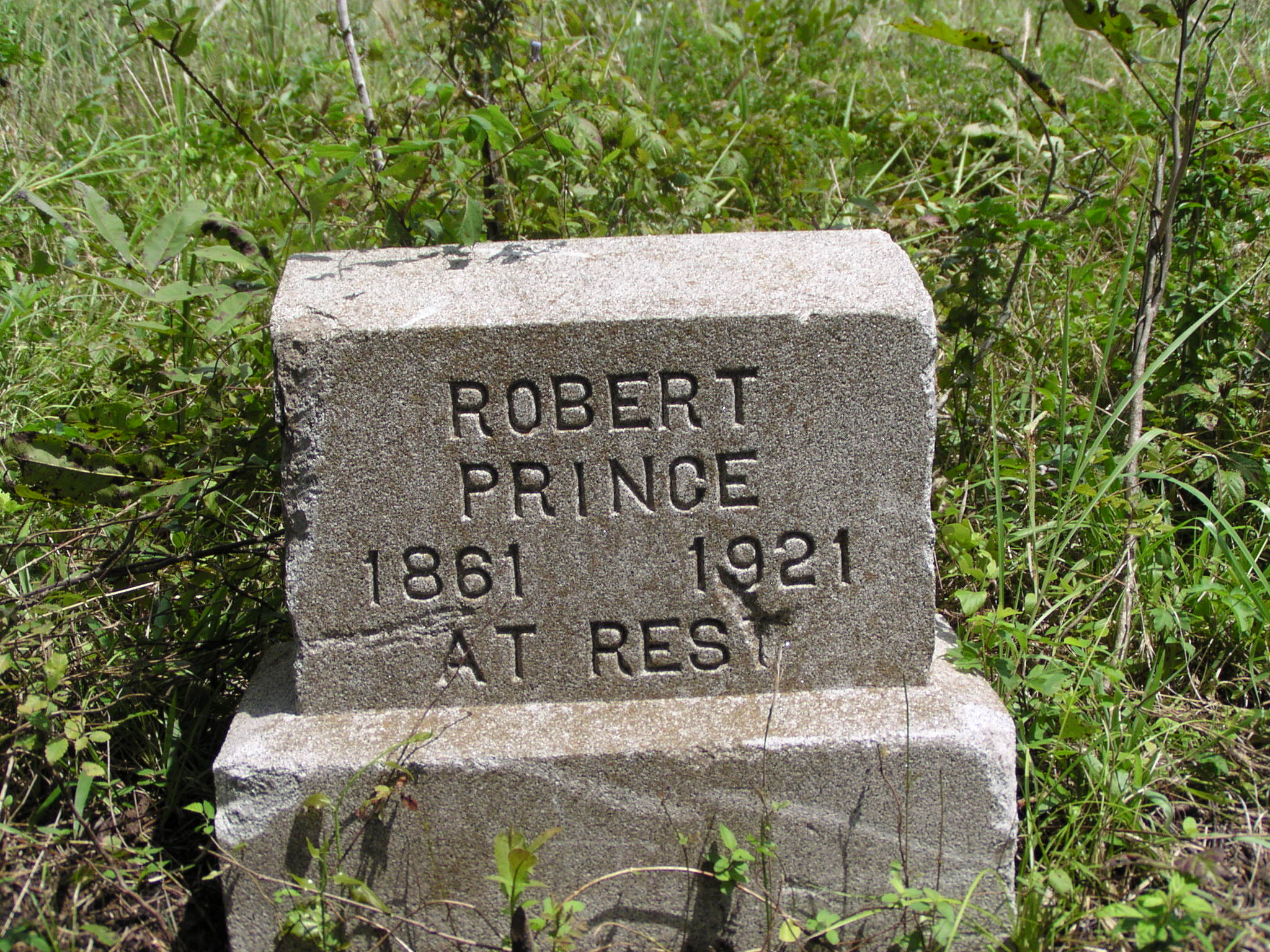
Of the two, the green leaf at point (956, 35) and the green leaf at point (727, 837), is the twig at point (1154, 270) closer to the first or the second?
the green leaf at point (956, 35)

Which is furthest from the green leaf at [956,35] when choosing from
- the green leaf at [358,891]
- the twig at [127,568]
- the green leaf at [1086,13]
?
the green leaf at [358,891]

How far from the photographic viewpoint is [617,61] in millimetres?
3934

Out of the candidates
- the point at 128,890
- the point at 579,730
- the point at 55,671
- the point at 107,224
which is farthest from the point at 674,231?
the point at 128,890

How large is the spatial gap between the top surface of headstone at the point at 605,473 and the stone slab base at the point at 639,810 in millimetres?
86

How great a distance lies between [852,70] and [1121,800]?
3.35 metres

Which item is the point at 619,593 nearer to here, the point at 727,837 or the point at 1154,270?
the point at 727,837

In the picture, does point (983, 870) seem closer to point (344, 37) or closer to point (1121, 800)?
point (1121, 800)

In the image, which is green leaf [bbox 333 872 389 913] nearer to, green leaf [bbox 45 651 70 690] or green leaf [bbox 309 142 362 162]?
green leaf [bbox 45 651 70 690]

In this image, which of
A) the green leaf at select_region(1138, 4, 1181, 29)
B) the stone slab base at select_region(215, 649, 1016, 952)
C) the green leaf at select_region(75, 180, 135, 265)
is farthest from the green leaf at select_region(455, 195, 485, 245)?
the green leaf at select_region(1138, 4, 1181, 29)

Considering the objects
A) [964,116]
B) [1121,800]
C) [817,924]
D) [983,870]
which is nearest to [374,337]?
[817,924]

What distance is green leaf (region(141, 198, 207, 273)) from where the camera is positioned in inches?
75.0

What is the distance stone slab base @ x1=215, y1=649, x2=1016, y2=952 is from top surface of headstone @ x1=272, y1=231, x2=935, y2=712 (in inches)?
3.4

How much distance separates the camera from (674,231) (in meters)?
2.92

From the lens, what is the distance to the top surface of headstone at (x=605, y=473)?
5.29ft
